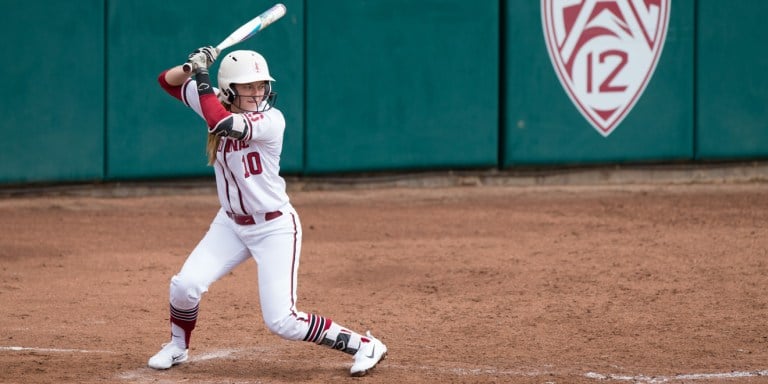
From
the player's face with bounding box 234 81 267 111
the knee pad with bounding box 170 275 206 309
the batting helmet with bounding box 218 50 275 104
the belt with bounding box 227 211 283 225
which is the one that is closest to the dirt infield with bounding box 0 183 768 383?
the knee pad with bounding box 170 275 206 309

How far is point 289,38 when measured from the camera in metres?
11.8

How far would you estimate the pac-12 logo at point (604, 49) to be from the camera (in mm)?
12453

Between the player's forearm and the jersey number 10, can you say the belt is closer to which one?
the jersey number 10

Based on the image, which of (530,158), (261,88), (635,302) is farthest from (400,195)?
(261,88)

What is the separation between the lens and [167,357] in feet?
21.2

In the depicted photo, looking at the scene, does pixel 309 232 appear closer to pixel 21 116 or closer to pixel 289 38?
pixel 289 38

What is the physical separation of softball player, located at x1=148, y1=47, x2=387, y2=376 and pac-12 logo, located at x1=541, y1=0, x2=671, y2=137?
665 centimetres

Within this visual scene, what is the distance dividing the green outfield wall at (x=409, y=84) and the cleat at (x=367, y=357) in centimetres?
574

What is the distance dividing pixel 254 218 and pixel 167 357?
923 mm

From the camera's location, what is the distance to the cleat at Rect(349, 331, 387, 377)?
20.6 ft

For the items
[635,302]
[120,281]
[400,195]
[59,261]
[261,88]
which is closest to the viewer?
[261,88]

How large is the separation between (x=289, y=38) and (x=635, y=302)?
16.6 ft

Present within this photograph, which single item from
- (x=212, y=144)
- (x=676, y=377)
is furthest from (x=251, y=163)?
(x=676, y=377)

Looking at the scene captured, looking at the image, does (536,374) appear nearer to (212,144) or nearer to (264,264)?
(264,264)
